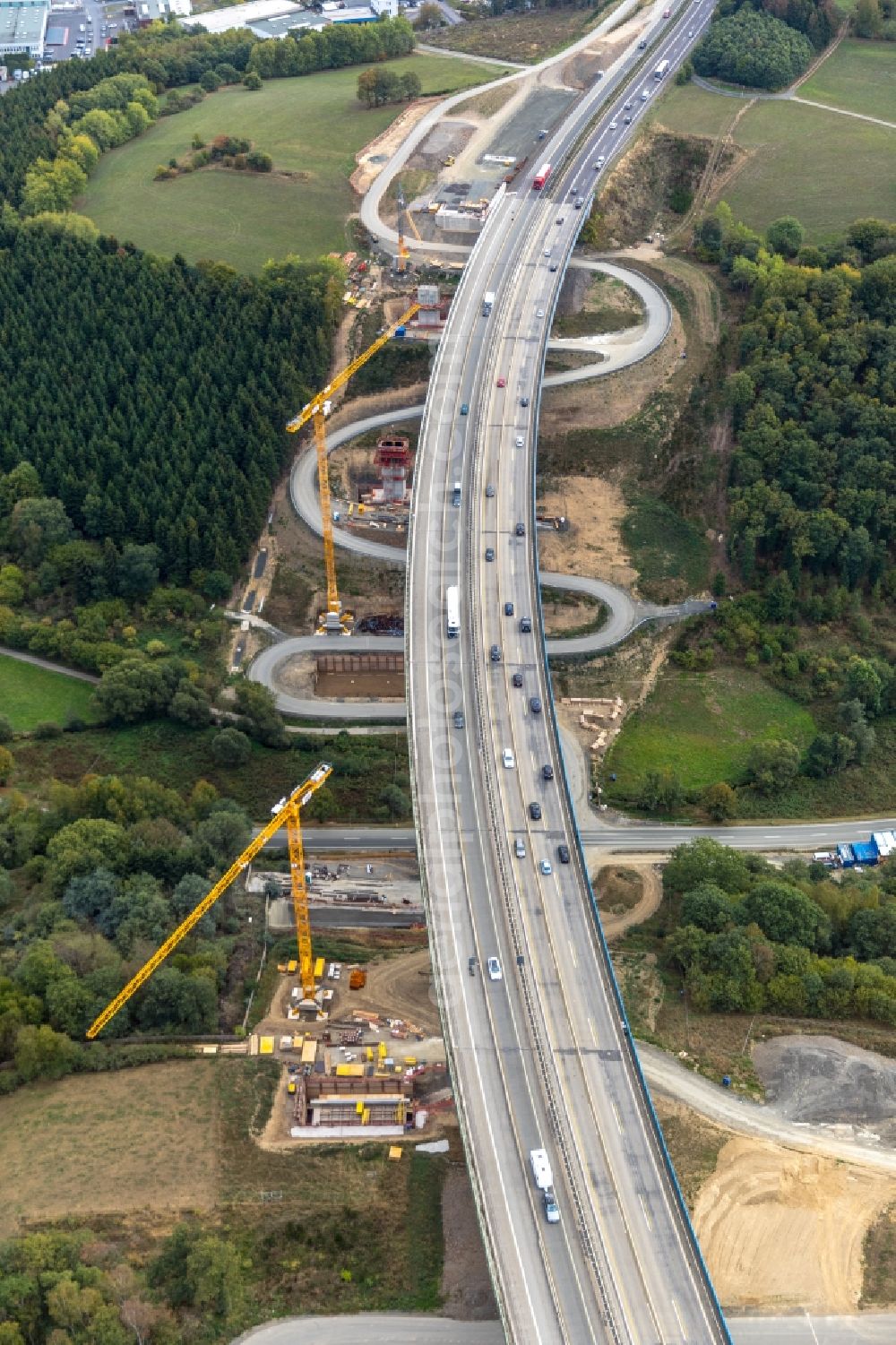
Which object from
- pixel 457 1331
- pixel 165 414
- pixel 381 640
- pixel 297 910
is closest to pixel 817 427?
pixel 381 640

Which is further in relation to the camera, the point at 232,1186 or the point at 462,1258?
the point at 232,1186

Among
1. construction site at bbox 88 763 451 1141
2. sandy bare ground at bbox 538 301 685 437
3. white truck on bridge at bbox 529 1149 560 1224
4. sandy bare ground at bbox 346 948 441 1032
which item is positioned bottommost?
sandy bare ground at bbox 346 948 441 1032

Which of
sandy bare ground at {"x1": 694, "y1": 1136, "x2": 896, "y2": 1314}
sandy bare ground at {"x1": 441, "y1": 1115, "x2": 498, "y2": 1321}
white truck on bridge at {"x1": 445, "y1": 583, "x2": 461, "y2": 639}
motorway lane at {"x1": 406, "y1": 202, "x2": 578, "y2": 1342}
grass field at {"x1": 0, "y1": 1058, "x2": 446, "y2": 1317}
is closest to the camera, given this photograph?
motorway lane at {"x1": 406, "y1": 202, "x2": 578, "y2": 1342}

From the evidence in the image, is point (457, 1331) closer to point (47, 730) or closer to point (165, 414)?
point (47, 730)

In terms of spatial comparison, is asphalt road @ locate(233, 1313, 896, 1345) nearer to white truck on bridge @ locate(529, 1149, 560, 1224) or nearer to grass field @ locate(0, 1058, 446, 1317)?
grass field @ locate(0, 1058, 446, 1317)

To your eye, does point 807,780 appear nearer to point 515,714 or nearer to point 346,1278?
point 515,714

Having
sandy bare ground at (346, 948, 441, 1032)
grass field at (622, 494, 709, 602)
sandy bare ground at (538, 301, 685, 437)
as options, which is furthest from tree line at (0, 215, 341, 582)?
sandy bare ground at (346, 948, 441, 1032)

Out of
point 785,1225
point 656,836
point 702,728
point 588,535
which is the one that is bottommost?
point 656,836
